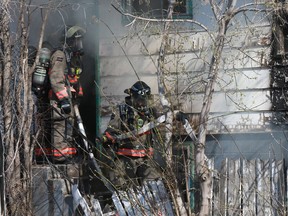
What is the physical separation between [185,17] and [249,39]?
121cm

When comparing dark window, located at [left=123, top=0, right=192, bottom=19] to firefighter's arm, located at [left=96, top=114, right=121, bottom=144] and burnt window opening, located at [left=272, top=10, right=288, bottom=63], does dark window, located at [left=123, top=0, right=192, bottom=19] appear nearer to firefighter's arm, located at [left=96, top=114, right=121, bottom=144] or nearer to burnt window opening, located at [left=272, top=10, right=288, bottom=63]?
burnt window opening, located at [left=272, top=10, right=288, bottom=63]

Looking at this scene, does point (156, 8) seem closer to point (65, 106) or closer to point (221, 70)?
point (221, 70)

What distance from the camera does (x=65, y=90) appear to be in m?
10.8

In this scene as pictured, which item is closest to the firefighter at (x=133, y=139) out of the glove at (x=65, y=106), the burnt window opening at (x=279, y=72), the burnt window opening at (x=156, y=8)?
the glove at (x=65, y=106)

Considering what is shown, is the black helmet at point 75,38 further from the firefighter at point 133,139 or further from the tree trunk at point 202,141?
the tree trunk at point 202,141

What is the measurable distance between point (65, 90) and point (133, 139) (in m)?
1.40

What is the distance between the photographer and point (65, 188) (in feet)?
35.1

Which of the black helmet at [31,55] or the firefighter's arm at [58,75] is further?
the black helmet at [31,55]

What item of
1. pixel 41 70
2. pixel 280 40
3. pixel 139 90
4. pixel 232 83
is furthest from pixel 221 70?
pixel 41 70

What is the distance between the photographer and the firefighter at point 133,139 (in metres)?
10.3

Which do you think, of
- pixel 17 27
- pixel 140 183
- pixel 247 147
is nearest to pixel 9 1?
pixel 17 27

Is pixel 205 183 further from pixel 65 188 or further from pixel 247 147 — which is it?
pixel 65 188

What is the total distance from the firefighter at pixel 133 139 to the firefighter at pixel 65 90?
0.71 metres

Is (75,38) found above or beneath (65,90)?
above
